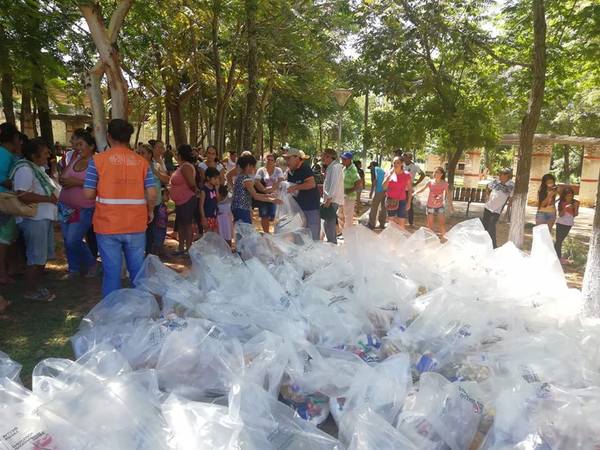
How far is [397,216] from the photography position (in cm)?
751

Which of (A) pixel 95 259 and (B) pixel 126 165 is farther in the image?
(A) pixel 95 259

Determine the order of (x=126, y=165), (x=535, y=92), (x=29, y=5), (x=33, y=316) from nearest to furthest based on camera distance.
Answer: (x=126, y=165) → (x=33, y=316) → (x=29, y=5) → (x=535, y=92)

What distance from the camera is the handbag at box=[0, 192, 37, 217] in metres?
3.57

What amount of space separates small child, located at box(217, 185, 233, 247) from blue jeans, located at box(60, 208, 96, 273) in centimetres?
172

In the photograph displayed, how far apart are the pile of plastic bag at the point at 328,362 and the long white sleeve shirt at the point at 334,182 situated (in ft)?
4.97

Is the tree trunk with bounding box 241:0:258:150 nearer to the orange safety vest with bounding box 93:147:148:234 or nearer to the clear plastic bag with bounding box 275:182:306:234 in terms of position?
the clear plastic bag with bounding box 275:182:306:234

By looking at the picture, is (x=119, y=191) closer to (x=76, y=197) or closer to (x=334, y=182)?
(x=76, y=197)

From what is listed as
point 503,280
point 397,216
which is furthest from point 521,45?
point 503,280

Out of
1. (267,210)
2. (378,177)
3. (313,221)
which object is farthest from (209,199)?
(378,177)

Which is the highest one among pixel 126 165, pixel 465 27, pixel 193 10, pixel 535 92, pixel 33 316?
pixel 193 10

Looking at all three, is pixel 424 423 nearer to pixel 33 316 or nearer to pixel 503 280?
pixel 503 280

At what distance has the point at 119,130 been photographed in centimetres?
Answer: 318

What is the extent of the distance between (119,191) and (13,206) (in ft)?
3.43

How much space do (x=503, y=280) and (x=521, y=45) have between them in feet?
18.6
